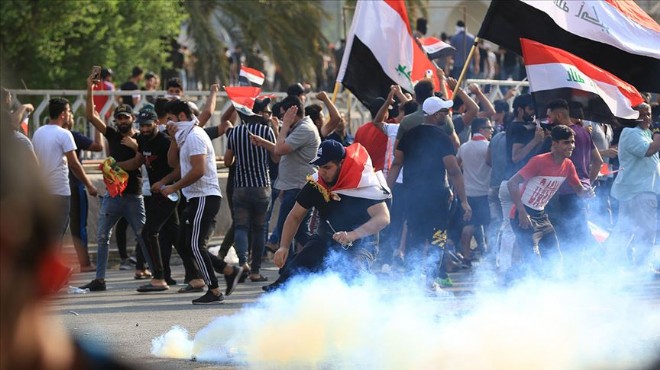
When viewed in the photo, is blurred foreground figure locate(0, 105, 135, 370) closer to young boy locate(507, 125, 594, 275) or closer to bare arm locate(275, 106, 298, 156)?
young boy locate(507, 125, 594, 275)

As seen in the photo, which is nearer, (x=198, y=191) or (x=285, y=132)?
(x=198, y=191)

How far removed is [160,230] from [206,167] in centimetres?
133

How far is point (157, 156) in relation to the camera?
1098 cm

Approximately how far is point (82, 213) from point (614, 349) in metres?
7.21

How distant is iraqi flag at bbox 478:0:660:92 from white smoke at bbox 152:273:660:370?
8.81 ft

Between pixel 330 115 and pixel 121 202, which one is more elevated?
pixel 330 115

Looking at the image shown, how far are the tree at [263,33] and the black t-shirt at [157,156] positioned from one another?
1141 cm

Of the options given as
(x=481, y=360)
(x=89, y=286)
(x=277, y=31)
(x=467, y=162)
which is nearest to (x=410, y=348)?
(x=481, y=360)

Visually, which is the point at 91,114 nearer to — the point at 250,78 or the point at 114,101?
the point at 250,78

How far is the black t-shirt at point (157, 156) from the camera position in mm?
10961

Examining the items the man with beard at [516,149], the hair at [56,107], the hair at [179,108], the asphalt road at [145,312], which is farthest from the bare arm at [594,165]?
the hair at [56,107]

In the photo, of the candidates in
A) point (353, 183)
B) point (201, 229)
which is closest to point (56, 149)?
point (201, 229)

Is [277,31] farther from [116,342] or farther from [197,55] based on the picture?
[116,342]

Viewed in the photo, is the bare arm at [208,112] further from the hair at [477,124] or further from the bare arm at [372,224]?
the bare arm at [372,224]
